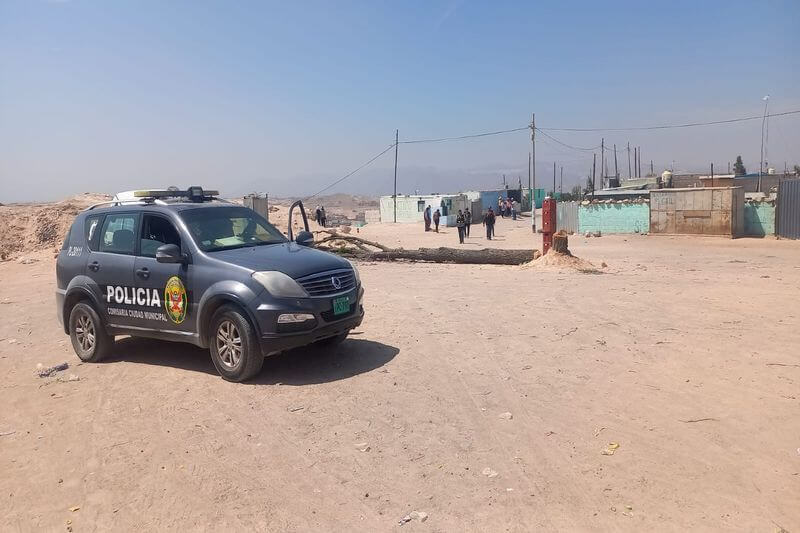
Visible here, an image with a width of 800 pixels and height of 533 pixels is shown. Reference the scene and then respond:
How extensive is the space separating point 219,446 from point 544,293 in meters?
8.09

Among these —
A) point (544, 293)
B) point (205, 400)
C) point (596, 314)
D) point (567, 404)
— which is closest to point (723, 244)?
point (544, 293)

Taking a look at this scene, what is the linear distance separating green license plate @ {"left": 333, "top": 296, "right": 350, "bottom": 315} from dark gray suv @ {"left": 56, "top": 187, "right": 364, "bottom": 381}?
1 cm

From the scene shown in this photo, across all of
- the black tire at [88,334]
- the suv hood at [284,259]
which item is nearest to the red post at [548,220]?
the suv hood at [284,259]

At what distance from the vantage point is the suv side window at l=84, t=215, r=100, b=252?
7832mm

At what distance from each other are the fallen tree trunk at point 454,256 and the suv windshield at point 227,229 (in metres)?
11.2

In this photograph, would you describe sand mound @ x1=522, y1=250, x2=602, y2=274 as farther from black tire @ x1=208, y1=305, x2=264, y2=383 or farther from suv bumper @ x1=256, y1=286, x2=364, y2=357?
black tire @ x1=208, y1=305, x2=264, y2=383

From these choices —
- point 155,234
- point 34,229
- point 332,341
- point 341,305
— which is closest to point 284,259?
point 341,305

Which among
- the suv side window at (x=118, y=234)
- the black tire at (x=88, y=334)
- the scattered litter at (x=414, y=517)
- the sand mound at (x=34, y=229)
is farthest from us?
the sand mound at (x=34, y=229)

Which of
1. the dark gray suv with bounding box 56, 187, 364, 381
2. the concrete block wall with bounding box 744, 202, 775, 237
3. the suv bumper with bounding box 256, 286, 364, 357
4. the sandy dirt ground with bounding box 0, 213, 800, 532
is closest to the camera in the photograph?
the sandy dirt ground with bounding box 0, 213, 800, 532

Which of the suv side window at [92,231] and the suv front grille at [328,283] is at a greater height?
Answer: the suv side window at [92,231]

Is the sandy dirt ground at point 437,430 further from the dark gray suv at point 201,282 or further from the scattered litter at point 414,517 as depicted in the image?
the dark gray suv at point 201,282

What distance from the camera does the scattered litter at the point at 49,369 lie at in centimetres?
752

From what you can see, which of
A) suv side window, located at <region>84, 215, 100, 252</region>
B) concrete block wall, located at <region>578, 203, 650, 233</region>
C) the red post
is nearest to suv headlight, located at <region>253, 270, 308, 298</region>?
suv side window, located at <region>84, 215, 100, 252</region>

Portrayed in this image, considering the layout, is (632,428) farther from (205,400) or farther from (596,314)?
(596,314)
